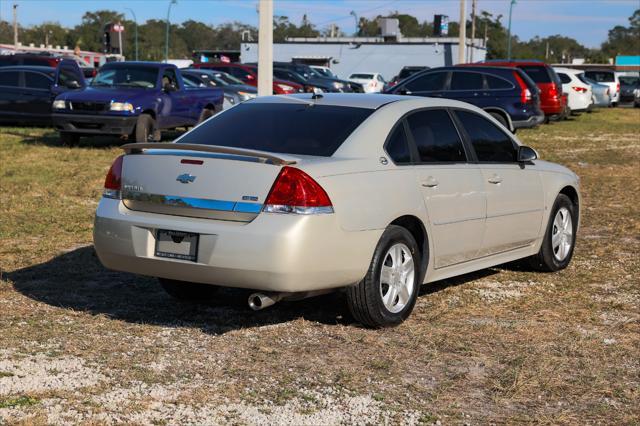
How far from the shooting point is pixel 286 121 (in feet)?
22.4

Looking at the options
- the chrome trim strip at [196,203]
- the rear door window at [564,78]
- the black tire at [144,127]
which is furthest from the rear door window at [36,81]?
the rear door window at [564,78]

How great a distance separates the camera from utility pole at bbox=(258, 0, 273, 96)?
48.3ft

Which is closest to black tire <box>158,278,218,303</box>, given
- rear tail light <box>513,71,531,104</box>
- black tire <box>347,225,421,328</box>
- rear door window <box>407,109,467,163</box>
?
black tire <box>347,225,421,328</box>

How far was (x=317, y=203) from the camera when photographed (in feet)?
19.2

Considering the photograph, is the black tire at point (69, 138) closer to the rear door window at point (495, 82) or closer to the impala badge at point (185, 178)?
the rear door window at point (495, 82)

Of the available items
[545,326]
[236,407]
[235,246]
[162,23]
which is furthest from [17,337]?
[162,23]

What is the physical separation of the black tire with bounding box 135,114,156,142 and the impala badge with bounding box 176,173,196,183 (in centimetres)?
1223

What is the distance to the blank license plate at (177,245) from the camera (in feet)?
19.6

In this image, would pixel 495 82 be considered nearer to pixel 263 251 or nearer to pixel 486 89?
pixel 486 89

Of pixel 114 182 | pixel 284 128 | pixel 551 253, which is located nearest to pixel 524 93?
pixel 551 253

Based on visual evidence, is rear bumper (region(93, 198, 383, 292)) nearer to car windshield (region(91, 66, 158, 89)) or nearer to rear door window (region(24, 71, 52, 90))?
car windshield (region(91, 66, 158, 89))

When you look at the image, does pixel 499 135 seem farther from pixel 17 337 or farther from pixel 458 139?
pixel 17 337

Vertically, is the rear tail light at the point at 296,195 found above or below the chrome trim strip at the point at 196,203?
above

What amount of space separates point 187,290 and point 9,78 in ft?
55.7
